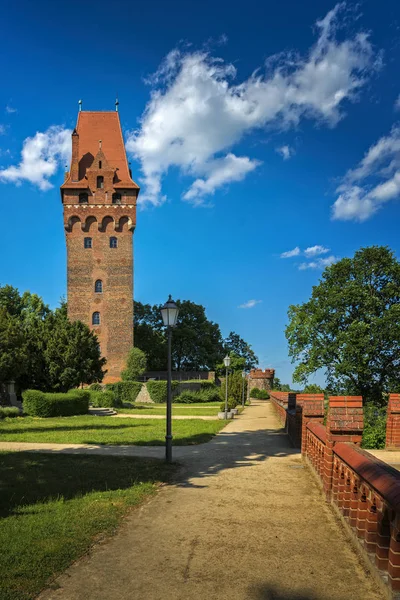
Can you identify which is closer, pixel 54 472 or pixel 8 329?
pixel 54 472

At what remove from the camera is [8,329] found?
1019 inches

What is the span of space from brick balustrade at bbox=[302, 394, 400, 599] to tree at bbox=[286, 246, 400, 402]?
1926cm

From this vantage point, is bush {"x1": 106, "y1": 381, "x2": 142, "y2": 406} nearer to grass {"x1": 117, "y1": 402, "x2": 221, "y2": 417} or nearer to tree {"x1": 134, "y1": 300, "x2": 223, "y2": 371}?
grass {"x1": 117, "y1": 402, "x2": 221, "y2": 417}

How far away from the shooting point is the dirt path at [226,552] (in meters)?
3.84

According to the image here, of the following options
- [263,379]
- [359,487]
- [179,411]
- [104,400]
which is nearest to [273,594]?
[359,487]

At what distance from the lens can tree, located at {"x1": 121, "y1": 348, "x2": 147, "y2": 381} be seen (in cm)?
4906

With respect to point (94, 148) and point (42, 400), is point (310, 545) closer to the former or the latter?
point (42, 400)

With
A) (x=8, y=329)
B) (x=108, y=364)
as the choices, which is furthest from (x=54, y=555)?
(x=108, y=364)

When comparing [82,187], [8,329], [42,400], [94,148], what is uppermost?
[94,148]

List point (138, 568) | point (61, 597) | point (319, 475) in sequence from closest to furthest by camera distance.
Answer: point (61, 597) → point (138, 568) → point (319, 475)

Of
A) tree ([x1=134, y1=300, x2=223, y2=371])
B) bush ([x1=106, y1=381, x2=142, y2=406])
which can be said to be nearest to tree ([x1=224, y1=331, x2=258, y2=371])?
tree ([x1=134, y1=300, x2=223, y2=371])

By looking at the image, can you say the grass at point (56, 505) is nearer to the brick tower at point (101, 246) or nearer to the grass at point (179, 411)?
the grass at point (179, 411)

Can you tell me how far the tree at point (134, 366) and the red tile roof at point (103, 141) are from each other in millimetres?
18064

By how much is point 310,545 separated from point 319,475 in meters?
3.02
